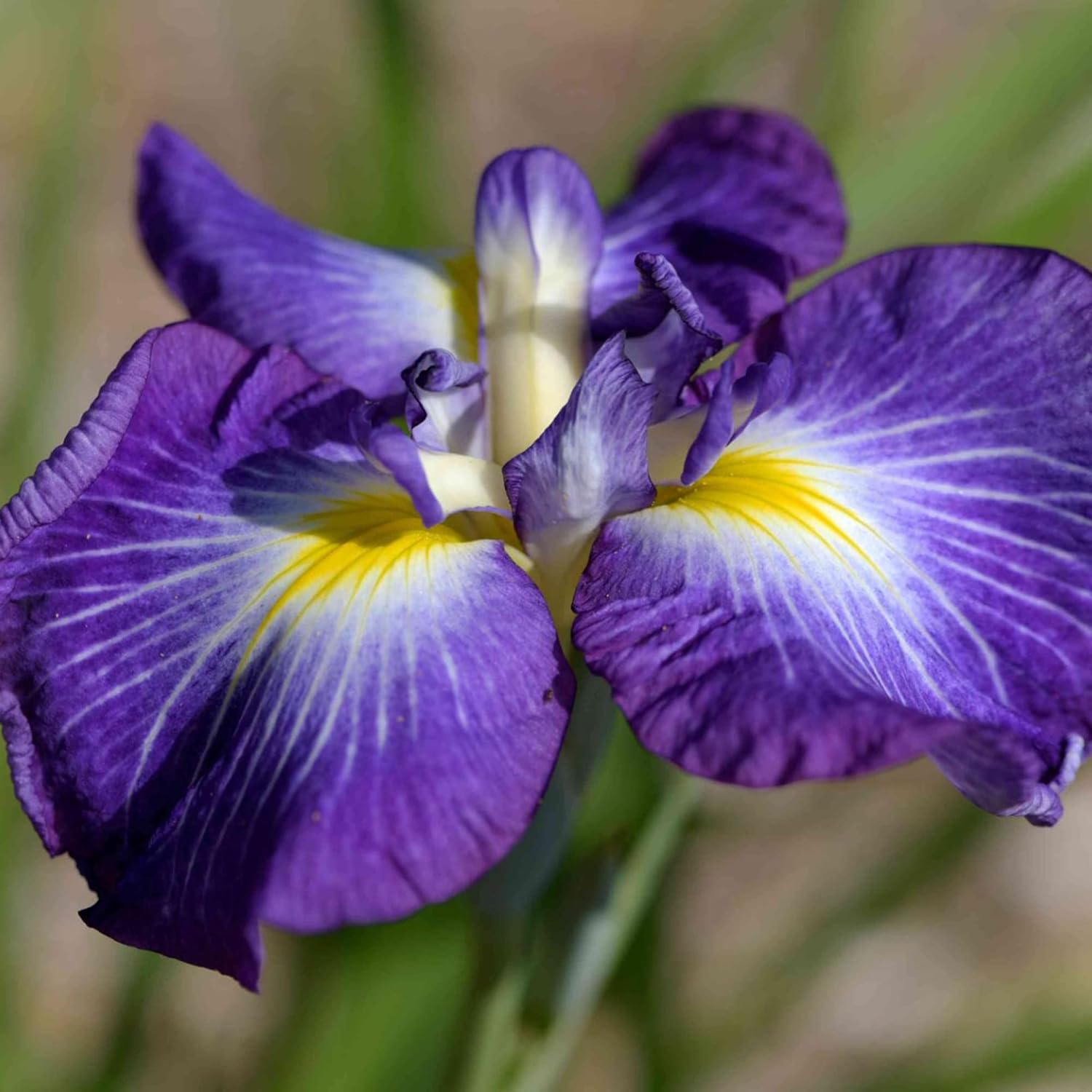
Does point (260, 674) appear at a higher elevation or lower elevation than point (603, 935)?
higher

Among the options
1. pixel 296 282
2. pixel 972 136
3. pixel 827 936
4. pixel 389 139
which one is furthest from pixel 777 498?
pixel 827 936

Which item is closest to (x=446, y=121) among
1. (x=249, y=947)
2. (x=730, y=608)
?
(x=730, y=608)

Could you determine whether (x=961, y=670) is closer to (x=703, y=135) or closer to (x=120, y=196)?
(x=703, y=135)

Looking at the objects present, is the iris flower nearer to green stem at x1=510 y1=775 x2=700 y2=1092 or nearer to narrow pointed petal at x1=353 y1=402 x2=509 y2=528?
narrow pointed petal at x1=353 y1=402 x2=509 y2=528

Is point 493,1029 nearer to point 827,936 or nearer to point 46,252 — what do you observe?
point 827,936

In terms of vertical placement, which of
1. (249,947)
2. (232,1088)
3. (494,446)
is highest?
(494,446)

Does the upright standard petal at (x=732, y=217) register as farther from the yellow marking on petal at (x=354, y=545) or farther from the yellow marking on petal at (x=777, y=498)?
the yellow marking on petal at (x=354, y=545)
